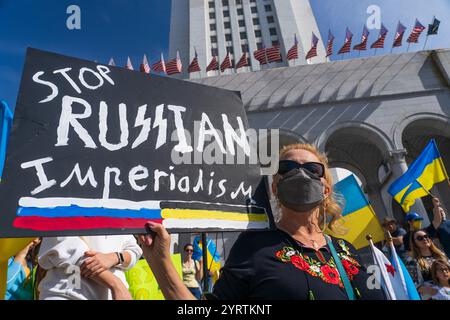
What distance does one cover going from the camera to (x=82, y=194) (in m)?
1.69

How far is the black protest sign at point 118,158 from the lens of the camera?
1.60 m

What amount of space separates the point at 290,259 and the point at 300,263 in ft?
0.18

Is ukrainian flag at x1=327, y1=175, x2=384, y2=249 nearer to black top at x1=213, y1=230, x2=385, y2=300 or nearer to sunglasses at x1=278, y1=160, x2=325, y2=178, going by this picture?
sunglasses at x1=278, y1=160, x2=325, y2=178

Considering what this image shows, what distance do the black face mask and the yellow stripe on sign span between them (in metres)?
0.26

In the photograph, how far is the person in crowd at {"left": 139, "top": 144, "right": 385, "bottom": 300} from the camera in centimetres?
142

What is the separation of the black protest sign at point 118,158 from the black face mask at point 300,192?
0.86 ft

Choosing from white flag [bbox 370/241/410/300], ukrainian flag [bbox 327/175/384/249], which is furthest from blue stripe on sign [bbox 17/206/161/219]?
ukrainian flag [bbox 327/175/384/249]

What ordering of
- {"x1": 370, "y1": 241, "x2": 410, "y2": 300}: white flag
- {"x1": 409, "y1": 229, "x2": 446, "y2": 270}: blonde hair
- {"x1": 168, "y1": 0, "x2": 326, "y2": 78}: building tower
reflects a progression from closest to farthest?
{"x1": 370, "y1": 241, "x2": 410, "y2": 300}: white flag
{"x1": 409, "y1": 229, "x2": 446, "y2": 270}: blonde hair
{"x1": 168, "y1": 0, "x2": 326, "y2": 78}: building tower

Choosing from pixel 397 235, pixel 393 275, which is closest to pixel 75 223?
pixel 393 275

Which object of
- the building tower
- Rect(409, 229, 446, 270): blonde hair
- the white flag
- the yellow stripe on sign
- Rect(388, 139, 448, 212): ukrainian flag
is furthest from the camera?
the building tower

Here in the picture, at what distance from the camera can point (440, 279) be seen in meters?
3.89

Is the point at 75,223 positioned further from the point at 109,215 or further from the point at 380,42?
the point at 380,42

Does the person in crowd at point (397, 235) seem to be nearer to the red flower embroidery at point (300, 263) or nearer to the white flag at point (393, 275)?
the white flag at point (393, 275)

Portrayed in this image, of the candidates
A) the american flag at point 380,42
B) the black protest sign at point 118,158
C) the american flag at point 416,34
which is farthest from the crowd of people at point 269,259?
the american flag at point 416,34
